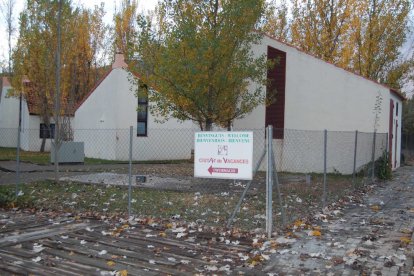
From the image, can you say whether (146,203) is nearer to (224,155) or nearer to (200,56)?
(224,155)

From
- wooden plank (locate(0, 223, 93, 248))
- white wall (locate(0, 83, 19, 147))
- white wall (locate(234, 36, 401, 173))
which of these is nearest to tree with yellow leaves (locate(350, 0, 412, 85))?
white wall (locate(234, 36, 401, 173))

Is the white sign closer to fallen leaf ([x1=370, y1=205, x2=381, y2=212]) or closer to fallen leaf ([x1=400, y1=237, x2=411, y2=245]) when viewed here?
fallen leaf ([x1=400, y1=237, x2=411, y2=245])

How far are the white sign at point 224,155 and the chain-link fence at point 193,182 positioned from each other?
361 millimetres

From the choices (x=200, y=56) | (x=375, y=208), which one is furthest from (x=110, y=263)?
(x=200, y=56)

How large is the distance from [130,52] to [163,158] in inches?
489

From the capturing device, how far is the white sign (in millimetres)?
7438

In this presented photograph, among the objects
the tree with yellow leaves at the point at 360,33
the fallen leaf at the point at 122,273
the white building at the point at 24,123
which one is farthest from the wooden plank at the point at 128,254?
the white building at the point at 24,123

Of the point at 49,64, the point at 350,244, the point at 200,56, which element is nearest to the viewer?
the point at 350,244

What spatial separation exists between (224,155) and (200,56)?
5510 mm

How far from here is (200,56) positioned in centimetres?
1253

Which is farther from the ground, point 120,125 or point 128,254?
point 120,125

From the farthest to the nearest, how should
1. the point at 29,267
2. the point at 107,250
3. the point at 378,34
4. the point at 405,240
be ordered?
the point at 378,34 < the point at 405,240 < the point at 107,250 < the point at 29,267

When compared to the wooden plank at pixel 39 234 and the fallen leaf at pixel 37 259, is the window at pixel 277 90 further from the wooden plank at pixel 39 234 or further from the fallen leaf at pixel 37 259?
the fallen leaf at pixel 37 259

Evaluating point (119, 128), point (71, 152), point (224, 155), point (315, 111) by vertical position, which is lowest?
point (71, 152)
